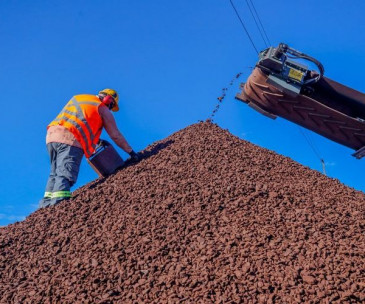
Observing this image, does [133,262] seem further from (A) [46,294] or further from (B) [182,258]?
(A) [46,294]

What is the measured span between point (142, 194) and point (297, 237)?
2149 millimetres

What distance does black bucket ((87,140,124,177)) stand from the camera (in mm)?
6645

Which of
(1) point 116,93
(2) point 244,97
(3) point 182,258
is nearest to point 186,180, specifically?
(2) point 244,97

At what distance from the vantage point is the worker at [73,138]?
623cm

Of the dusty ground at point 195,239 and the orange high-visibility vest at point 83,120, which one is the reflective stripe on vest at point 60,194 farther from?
the orange high-visibility vest at point 83,120

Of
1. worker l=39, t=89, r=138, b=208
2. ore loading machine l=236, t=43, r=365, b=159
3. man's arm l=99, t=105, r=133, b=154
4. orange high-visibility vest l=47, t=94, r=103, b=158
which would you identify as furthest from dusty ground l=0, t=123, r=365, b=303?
ore loading machine l=236, t=43, r=365, b=159

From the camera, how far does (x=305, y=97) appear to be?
4898mm

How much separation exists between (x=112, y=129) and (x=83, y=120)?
51cm

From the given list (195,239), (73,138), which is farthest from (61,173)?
(195,239)

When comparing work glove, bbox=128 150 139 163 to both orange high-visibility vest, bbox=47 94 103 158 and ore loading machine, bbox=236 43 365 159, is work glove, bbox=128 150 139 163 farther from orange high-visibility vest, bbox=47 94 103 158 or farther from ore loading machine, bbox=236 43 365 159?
ore loading machine, bbox=236 43 365 159

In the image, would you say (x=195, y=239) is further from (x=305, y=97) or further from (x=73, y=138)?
(x=73, y=138)

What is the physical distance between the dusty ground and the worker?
36 cm

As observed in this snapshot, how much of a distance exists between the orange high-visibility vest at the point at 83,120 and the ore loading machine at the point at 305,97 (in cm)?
265

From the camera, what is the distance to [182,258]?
4184 mm
